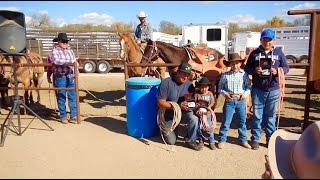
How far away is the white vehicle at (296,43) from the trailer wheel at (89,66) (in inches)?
482

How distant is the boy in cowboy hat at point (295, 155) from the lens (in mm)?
2334

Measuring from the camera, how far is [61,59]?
6363 millimetres

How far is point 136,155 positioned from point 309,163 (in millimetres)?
2781

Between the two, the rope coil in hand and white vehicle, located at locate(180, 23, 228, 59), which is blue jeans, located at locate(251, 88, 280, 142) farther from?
white vehicle, located at locate(180, 23, 228, 59)

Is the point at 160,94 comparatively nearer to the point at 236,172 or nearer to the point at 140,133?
the point at 140,133

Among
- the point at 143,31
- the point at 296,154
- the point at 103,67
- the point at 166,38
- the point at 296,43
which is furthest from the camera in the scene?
the point at 296,43

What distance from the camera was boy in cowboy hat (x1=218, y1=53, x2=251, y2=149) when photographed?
4.89 meters

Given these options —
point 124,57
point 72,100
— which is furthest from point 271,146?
point 124,57

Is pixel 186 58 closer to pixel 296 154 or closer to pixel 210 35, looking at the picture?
pixel 296 154

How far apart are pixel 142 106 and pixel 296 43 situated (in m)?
18.5

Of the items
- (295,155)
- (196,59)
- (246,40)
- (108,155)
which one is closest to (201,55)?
(196,59)

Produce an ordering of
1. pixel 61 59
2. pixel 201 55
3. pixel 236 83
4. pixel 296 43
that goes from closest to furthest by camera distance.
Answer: pixel 236 83 → pixel 61 59 → pixel 201 55 → pixel 296 43

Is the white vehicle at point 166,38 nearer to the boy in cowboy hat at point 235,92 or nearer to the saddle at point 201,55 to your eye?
the saddle at point 201,55

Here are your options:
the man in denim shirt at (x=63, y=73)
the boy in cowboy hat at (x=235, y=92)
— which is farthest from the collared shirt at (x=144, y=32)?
the boy in cowboy hat at (x=235, y=92)
